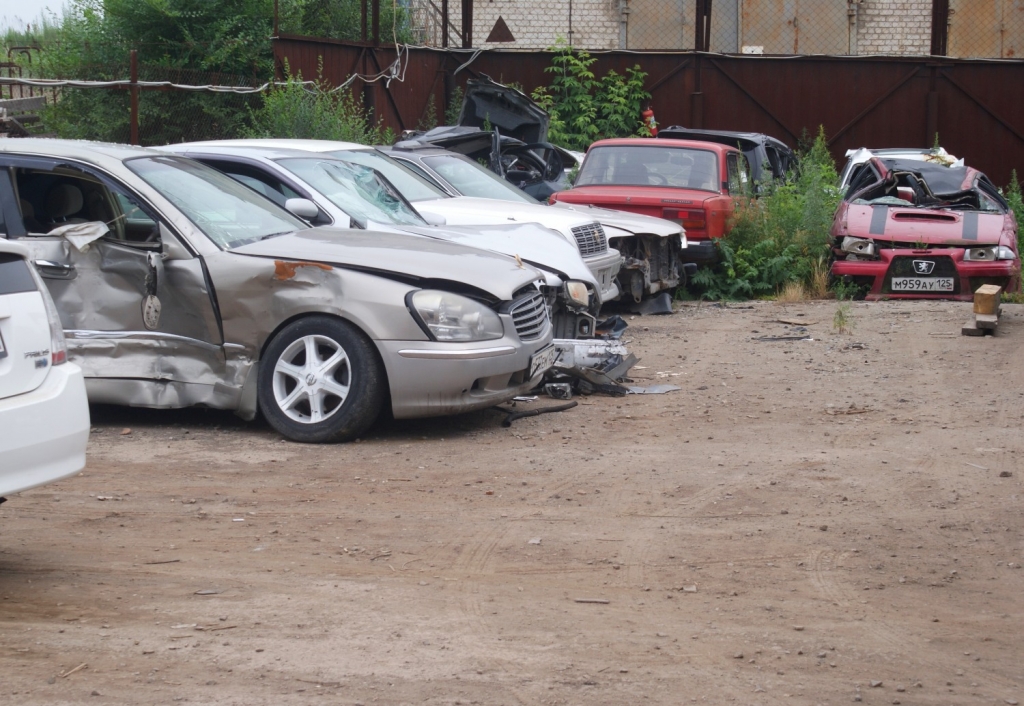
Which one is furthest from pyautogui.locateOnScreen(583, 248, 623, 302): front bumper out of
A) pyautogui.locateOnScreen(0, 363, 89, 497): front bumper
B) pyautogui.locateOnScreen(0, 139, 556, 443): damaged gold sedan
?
pyautogui.locateOnScreen(0, 363, 89, 497): front bumper

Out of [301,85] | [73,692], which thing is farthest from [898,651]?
[301,85]

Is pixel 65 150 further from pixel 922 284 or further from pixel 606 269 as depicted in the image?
pixel 922 284

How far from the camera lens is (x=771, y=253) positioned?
1353 cm

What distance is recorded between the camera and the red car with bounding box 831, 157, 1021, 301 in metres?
12.4

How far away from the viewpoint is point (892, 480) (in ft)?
19.1

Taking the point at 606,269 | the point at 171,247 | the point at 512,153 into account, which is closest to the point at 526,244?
the point at 606,269

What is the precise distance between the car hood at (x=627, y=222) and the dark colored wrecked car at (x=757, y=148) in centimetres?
444

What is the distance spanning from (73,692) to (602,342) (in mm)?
5391

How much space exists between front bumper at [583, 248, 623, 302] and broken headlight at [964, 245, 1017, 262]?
13.1ft

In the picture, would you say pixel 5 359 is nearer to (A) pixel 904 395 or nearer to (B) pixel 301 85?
(A) pixel 904 395

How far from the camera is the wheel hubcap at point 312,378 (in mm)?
6539

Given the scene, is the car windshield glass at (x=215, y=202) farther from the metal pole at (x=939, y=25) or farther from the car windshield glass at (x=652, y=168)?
the metal pole at (x=939, y=25)

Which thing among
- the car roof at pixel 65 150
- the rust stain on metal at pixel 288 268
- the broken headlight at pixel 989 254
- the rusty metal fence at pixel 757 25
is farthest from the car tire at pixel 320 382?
the rusty metal fence at pixel 757 25

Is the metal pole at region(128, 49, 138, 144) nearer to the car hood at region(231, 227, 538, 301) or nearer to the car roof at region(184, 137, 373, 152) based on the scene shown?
the car roof at region(184, 137, 373, 152)
